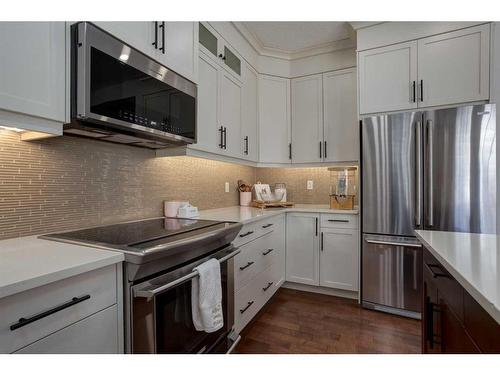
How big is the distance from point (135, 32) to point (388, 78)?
215 cm

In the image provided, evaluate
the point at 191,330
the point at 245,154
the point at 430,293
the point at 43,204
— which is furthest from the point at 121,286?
the point at 245,154

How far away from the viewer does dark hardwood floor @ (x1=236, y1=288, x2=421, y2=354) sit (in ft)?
6.25

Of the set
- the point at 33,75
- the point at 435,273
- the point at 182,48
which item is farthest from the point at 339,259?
the point at 33,75

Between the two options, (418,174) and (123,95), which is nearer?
(123,95)

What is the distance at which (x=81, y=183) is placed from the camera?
1.53 metres

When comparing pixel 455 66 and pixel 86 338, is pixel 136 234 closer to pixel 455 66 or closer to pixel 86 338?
pixel 86 338

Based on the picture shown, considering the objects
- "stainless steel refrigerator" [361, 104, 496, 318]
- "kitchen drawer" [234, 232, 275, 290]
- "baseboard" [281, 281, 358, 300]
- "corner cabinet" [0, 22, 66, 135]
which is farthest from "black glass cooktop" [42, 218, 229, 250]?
"baseboard" [281, 281, 358, 300]

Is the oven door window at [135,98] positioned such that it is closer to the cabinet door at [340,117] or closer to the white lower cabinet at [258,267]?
the white lower cabinet at [258,267]

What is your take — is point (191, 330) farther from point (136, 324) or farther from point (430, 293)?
point (430, 293)

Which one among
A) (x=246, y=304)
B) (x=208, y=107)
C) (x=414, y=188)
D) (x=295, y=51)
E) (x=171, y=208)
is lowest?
(x=246, y=304)

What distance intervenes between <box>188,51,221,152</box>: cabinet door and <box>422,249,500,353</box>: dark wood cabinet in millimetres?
1578

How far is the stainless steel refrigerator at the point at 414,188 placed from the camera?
2.11 metres

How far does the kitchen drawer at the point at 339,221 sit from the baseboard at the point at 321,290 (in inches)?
26.4

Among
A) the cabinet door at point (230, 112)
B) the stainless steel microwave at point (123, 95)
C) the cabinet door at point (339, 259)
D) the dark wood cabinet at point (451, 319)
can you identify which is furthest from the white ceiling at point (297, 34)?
the dark wood cabinet at point (451, 319)
